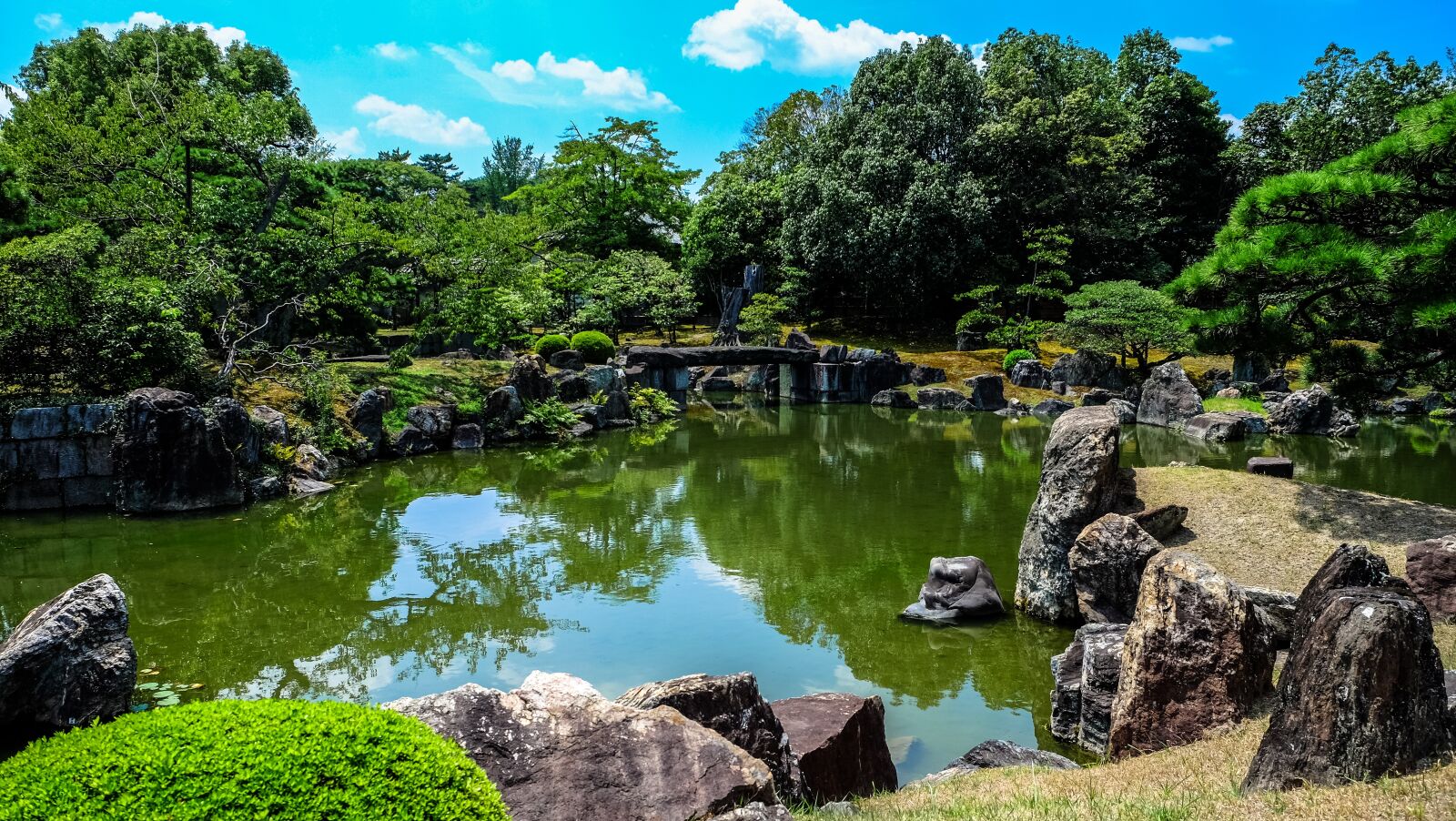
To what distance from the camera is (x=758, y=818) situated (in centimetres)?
325

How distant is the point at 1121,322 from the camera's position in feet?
88.3

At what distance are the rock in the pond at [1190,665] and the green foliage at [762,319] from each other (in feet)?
92.5

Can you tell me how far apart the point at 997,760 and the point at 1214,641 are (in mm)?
1579

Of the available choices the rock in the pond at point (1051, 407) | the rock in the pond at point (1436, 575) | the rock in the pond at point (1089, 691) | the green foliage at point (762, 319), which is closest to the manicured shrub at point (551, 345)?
the green foliage at point (762, 319)

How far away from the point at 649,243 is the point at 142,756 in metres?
40.9

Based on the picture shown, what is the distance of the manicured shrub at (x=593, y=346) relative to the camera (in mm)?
28000

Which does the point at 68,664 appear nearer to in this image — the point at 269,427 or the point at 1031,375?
the point at 269,427

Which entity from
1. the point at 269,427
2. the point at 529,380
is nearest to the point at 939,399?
the point at 529,380

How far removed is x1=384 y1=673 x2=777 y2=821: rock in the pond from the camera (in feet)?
11.9

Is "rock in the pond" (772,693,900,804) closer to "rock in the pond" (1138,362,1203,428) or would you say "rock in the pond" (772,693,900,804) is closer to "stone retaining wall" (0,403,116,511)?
"stone retaining wall" (0,403,116,511)

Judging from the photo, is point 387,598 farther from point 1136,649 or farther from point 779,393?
point 779,393

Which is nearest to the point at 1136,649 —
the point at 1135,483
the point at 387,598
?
the point at 1135,483

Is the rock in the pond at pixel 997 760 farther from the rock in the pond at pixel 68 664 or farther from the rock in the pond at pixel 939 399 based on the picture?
the rock in the pond at pixel 939 399

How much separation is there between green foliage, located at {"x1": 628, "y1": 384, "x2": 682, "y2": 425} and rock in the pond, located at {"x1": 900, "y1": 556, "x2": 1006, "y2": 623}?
635 inches
